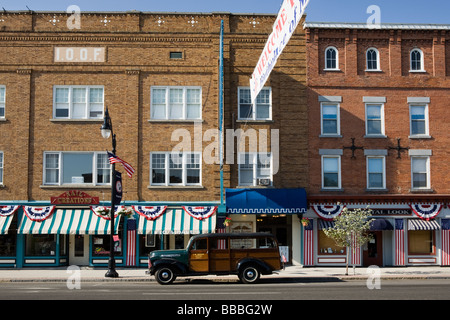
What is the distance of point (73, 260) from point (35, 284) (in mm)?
5988

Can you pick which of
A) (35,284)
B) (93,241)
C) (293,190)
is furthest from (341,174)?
(35,284)

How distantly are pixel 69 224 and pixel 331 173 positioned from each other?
14.0 meters

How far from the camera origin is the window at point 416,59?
1145 inches

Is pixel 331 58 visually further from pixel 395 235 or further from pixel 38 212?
pixel 38 212

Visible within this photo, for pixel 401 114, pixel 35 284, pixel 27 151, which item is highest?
pixel 401 114

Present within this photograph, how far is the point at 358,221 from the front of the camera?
23.3 meters

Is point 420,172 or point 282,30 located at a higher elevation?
point 282,30

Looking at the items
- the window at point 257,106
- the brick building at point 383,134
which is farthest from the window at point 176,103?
the brick building at point 383,134

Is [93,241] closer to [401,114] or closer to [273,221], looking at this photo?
[273,221]

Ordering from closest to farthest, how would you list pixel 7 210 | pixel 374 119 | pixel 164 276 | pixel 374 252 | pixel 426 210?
pixel 164 276
pixel 7 210
pixel 426 210
pixel 374 252
pixel 374 119

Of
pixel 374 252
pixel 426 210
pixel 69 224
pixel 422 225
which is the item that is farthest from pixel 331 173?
pixel 69 224

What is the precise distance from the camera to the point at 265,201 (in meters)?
27.0

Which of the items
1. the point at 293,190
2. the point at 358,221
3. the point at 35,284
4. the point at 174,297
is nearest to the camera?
the point at 174,297

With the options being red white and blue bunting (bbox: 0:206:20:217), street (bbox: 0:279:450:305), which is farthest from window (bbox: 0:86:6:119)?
street (bbox: 0:279:450:305)
